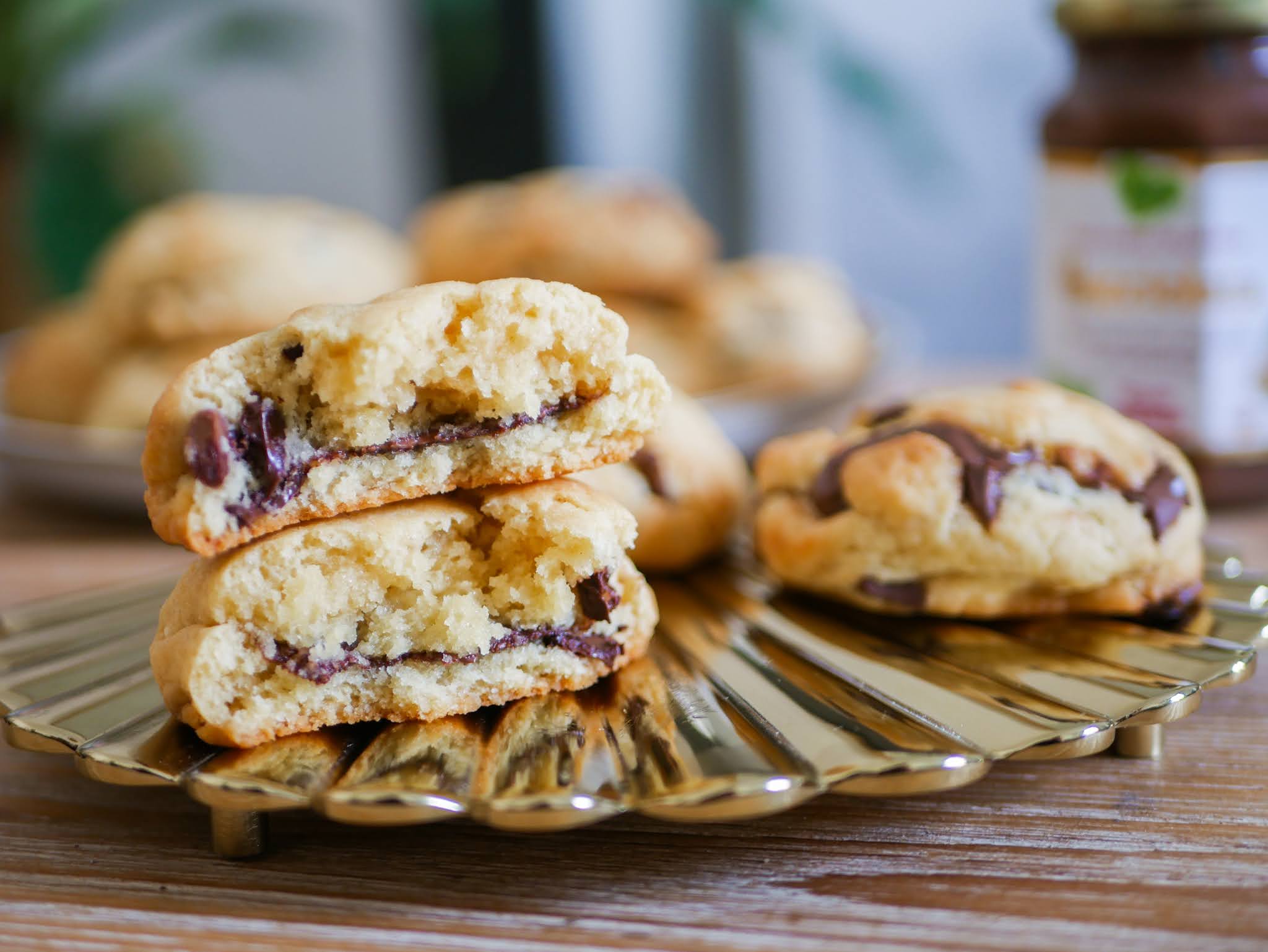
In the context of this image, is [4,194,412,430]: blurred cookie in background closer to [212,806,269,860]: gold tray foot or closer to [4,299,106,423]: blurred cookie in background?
[4,299,106,423]: blurred cookie in background

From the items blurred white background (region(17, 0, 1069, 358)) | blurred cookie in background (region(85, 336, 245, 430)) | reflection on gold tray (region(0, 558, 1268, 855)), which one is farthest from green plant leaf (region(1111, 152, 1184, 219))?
blurred white background (region(17, 0, 1069, 358))

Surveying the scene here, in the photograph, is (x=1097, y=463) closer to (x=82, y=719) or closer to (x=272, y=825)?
(x=272, y=825)

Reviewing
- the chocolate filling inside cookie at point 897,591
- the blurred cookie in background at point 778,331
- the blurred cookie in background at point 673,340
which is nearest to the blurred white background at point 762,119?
the blurred cookie in background at point 778,331

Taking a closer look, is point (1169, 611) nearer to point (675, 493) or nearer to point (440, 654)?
point (675, 493)

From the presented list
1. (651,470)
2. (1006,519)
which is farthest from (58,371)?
(1006,519)

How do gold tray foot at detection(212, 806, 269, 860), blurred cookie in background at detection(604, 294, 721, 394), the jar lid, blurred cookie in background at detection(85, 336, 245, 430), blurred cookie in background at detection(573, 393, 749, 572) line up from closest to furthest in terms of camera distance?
gold tray foot at detection(212, 806, 269, 860)
blurred cookie in background at detection(573, 393, 749, 572)
the jar lid
blurred cookie in background at detection(85, 336, 245, 430)
blurred cookie in background at detection(604, 294, 721, 394)

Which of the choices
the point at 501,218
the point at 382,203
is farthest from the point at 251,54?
the point at 501,218
